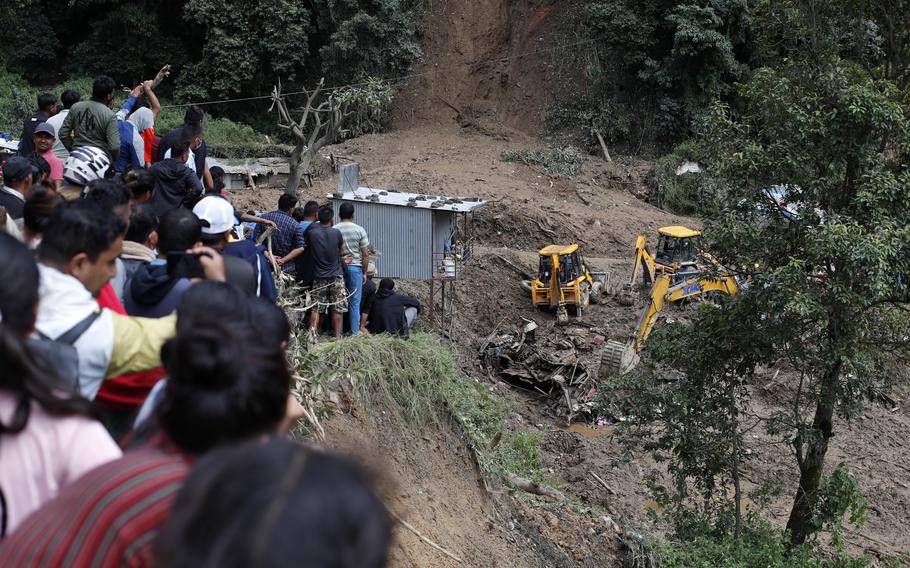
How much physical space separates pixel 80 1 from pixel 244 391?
35.8 meters

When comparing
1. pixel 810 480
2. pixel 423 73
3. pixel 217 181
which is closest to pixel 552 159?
pixel 423 73

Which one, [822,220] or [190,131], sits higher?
[190,131]

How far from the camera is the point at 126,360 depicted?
3.28 m

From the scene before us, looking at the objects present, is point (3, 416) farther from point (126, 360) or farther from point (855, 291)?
point (855, 291)

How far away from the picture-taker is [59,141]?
8109mm

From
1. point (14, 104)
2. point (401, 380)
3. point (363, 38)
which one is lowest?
point (401, 380)

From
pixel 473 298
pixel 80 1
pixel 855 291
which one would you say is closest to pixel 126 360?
pixel 855 291

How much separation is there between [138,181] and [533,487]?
22.9 feet

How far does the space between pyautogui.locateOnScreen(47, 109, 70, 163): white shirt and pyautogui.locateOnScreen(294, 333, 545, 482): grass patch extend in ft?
9.63

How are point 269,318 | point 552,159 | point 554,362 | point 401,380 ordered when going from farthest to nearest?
point 552,159, point 554,362, point 401,380, point 269,318

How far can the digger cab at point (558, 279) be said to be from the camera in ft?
69.8

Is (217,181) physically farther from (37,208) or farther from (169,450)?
(169,450)

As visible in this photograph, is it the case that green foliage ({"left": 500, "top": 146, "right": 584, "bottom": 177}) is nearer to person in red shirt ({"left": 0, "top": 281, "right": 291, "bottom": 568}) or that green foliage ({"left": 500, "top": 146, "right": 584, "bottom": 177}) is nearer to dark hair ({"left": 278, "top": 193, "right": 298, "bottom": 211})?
dark hair ({"left": 278, "top": 193, "right": 298, "bottom": 211})

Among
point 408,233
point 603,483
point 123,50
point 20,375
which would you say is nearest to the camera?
point 20,375
